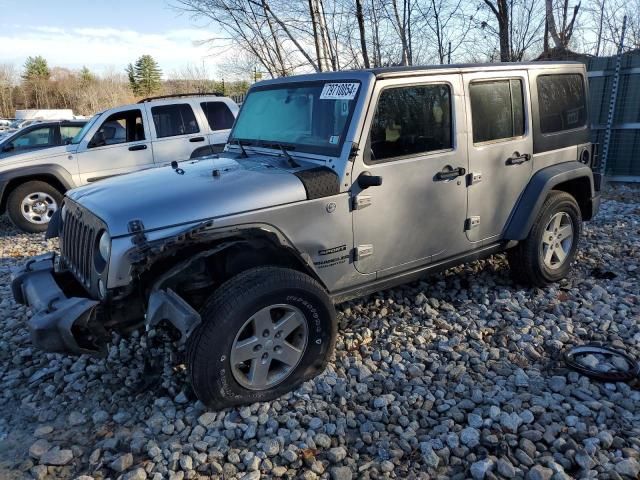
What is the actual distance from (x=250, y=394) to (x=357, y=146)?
5.60 feet

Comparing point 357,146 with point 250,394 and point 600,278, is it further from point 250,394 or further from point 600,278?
point 600,278

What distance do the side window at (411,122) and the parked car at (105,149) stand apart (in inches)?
177

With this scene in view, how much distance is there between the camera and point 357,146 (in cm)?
334

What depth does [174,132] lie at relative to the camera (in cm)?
838

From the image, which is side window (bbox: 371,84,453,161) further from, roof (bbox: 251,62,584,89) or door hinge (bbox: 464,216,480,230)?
door hinge (bbox: 464,216,480,230)

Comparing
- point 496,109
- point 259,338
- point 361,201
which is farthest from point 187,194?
point 496,109

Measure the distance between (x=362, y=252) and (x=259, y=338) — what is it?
3.19 ft

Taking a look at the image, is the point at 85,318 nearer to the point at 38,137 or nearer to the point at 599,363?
the point at 599,363

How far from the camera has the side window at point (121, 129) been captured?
26.5ft

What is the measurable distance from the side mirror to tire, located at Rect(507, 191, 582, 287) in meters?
1.87

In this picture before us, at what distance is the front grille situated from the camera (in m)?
3.03

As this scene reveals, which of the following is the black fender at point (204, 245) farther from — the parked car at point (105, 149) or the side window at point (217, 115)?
the side window at point (217, 115)

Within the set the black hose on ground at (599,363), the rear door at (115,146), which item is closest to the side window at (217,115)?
the rear door at (115,146)

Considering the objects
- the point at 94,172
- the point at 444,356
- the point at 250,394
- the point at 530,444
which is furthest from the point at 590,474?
the point at 94,172
